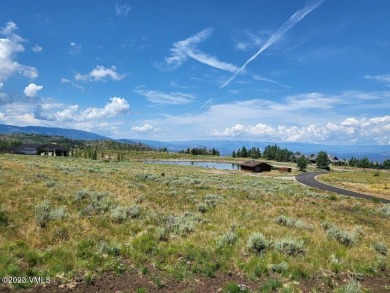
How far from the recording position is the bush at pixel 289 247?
38.9 feet

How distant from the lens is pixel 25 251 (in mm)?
9727

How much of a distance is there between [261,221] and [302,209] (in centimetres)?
835

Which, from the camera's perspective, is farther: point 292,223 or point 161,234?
point 292,223

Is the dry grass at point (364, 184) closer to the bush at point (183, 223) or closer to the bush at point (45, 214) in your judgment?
the bush at point (183, 223)

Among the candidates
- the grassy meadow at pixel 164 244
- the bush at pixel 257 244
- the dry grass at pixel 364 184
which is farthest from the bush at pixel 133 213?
the dry grass at pixel 364 184

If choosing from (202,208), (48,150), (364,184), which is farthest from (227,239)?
(48,150)

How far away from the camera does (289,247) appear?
39.2 ft

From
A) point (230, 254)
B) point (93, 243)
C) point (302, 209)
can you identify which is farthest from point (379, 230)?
point (93, 243)

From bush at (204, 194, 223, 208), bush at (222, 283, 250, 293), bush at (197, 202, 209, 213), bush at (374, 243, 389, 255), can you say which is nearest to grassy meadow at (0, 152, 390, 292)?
bush at (374, 243, 389, 255)

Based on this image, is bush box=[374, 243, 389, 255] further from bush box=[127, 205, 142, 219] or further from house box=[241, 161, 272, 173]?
house box=[241, 161, 272, 173]

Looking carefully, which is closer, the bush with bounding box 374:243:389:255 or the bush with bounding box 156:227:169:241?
the bush with bounding box 156:227:169:241

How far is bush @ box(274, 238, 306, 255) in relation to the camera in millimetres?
11853

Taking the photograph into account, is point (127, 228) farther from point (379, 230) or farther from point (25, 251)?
point (379, 230)

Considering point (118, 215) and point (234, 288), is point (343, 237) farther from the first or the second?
point (118, 215)
